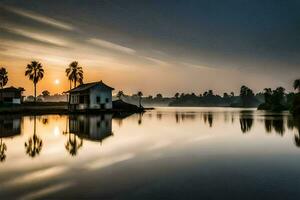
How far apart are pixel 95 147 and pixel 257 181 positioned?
12581 mm

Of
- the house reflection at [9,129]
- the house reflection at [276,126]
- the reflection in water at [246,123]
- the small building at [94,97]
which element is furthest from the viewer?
the small building at [94,97]

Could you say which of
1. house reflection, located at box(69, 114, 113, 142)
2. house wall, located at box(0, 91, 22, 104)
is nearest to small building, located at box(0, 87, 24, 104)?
house wall, located at box(0, 91, 22, 104)

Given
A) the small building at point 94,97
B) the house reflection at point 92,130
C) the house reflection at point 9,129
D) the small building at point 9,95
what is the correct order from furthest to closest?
the small building at point 9,95 → the small building at point 94,97 → the house reflection at point 9,129 → the house reflection at point 92,130

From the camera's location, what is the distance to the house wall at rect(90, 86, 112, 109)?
80.2 meters

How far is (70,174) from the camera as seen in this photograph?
1255cm

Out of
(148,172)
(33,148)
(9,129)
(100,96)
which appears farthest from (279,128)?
(100,96)

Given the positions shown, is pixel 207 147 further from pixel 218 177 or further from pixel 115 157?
pixel 218 177

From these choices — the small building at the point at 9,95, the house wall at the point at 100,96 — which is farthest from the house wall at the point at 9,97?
the house wall at the point at 100,96

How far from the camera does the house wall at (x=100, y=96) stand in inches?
3159

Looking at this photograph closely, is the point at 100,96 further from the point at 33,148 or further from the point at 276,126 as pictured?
the point at 33,148

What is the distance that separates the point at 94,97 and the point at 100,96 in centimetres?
224

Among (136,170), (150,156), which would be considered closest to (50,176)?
(136,170)

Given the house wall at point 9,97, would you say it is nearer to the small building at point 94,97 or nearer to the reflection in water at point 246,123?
the small building at point 94,97

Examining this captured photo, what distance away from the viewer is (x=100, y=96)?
82312 mm
